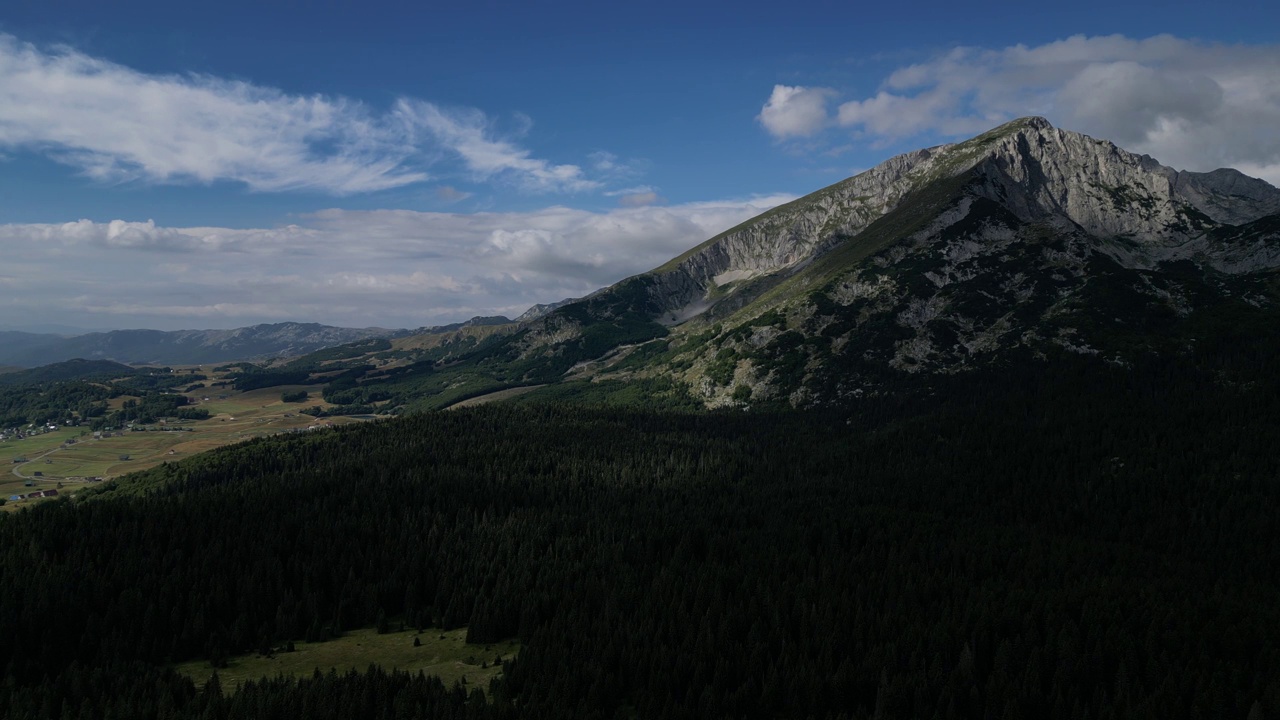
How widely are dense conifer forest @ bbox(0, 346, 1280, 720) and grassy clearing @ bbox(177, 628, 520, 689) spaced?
4583mm

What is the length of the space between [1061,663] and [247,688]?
130059mm

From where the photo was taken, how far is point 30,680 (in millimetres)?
114000

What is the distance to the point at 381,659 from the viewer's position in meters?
122

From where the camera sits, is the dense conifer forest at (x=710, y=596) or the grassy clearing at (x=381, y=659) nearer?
Answer: the dense conifer forest at (x=710, y=596)

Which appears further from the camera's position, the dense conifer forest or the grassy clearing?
the grassy clearing

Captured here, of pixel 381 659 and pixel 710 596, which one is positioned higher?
pixel 710 596

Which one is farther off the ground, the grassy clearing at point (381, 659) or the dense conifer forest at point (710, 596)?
the dense conifer forest at point (710, 596)

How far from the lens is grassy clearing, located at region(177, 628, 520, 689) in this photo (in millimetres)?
114562

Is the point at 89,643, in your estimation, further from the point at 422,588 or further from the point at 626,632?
the point at 626,632

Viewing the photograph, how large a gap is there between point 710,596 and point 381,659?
6671 centimetres

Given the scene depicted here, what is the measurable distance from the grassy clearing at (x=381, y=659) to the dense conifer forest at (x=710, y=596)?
180 inches

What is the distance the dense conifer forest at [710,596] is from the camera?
319 ft

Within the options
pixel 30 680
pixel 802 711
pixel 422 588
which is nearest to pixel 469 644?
pixel 422 588

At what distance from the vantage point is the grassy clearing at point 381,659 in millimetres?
114562
